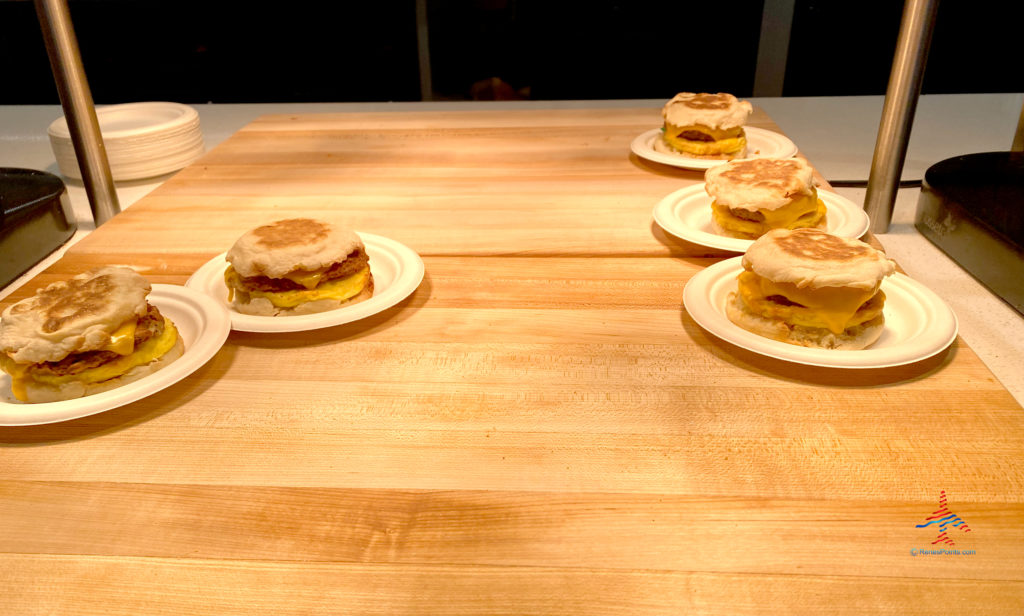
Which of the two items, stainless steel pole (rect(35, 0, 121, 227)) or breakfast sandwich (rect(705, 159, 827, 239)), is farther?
stainless steel pole (rect(35, 0, 121, 227))

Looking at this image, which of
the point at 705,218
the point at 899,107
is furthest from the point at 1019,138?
the point at 705,218

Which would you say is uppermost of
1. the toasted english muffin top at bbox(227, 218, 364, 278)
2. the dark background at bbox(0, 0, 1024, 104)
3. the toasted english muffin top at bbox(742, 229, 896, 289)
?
the toasted english muffin top at bbox(742, 229, 896, 289)

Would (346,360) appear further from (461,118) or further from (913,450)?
(461,118)

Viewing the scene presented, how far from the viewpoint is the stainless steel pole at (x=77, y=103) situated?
1534mm

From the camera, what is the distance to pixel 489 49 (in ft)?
11.0

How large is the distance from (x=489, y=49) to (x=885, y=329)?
2687 mm

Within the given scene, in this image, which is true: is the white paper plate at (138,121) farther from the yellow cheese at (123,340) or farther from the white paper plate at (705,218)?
the white paper plate at (705,218)

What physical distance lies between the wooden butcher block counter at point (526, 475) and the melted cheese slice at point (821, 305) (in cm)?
6

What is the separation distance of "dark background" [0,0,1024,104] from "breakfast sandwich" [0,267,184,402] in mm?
2668

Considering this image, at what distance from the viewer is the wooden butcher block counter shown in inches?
26.7

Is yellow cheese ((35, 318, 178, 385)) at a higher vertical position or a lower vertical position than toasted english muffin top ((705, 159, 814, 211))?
lower

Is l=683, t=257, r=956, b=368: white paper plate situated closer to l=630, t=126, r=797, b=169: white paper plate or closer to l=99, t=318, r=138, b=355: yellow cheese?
l=630, t=126, r=797, b=169: white paper plate

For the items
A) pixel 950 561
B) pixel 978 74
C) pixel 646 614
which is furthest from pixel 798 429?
pixel 978 74

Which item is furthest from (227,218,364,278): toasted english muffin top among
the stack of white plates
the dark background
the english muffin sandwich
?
the dark background
